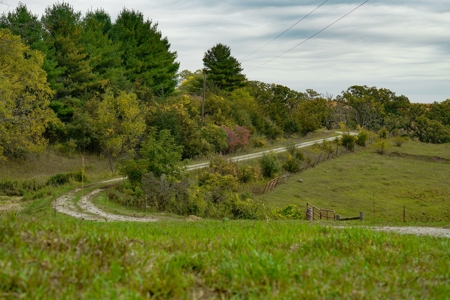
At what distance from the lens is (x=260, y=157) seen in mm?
51062

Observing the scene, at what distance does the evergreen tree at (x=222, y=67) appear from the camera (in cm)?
8119

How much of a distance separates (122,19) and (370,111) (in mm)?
63234

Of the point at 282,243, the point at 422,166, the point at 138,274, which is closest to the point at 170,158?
the point at 282,243

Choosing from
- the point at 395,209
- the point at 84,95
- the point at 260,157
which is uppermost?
the point at 84,95

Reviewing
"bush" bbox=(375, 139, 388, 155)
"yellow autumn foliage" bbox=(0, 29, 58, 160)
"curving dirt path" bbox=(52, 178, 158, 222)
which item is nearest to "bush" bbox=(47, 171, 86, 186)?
"yellow autumn foliage" bbox=(0, 29, 58, 160)

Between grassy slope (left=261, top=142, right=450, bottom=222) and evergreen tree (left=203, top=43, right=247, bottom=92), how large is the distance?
25.1 metres

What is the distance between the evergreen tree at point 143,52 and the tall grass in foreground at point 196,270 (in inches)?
2041

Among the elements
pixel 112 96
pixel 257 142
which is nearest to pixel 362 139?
pixel 257 142

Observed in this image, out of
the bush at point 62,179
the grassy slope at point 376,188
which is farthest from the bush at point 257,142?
the bush at point 62,179

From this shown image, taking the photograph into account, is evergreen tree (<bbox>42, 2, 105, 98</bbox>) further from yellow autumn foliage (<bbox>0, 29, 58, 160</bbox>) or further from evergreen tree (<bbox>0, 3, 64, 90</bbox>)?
yellow autumn foliage (<bbox>0, 29, 58, 160</bbox>)

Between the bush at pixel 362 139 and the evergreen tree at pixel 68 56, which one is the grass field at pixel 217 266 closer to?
the evergreen tree at pixel 68 56

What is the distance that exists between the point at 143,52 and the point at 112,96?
19116mm

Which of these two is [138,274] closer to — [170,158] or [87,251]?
[87,251]

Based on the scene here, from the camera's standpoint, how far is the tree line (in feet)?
117
